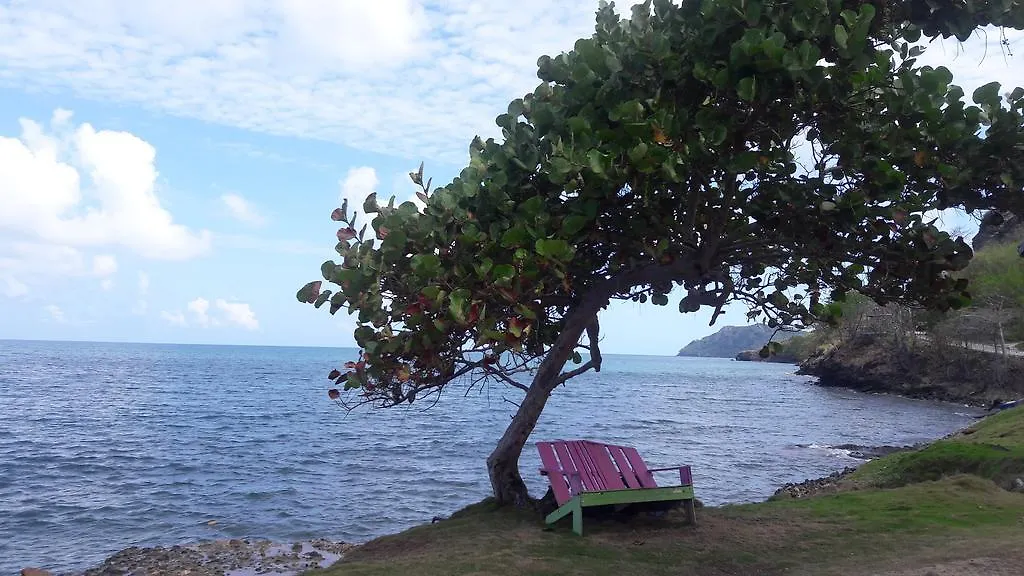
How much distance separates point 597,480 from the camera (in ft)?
34.8

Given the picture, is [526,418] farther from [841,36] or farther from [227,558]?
[227,558]

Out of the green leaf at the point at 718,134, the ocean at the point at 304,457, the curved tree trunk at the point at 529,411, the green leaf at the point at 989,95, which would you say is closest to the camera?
the green leaf at the point at 718,134

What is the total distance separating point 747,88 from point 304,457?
27.7 meters

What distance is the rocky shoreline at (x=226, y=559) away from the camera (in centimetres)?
1412

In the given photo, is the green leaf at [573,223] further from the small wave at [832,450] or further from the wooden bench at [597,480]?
the small wave at [832,450]

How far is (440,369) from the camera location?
Result: 8898 mm

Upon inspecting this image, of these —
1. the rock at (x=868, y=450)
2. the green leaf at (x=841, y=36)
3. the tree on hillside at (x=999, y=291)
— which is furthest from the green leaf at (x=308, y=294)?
the tree on hillside at (x=999, y=291)

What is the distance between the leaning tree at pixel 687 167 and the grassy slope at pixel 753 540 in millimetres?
2290

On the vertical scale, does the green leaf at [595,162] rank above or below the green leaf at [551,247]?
above

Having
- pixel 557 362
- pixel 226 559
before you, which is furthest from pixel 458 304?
pixel 226 559

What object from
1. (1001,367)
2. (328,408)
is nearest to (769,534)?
(328,408)

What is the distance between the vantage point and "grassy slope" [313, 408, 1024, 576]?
8.17 metres

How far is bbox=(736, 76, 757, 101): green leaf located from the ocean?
14.2m

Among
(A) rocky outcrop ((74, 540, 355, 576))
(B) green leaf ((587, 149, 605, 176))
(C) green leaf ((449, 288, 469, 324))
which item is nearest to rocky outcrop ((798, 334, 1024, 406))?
(A) rocky outcrop ((74, 540, 355, 576))
